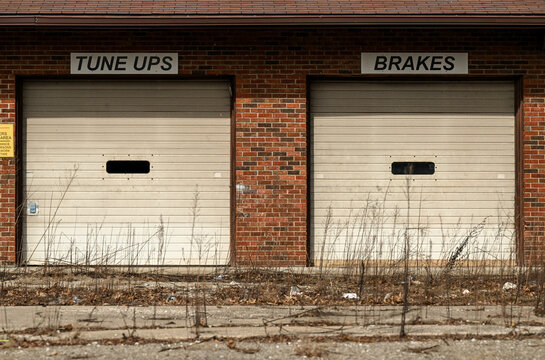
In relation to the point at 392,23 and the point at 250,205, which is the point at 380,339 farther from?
the point at 392,23

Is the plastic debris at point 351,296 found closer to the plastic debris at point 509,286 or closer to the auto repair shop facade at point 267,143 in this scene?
the plastic debris at point 509,286

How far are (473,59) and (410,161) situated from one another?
75.0 inches

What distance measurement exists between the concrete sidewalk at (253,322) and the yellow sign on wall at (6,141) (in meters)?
3.95

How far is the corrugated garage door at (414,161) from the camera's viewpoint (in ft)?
38.1

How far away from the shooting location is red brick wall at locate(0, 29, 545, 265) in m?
11.3

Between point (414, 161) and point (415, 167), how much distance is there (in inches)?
3.9

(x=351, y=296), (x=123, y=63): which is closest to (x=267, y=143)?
(x=123, y=63)

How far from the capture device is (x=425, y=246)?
38.4 feet

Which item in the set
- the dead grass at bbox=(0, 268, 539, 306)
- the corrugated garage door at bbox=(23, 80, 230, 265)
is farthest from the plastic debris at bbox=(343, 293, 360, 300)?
the corrugated garage door at bbox=(23, 80, 230, 265)

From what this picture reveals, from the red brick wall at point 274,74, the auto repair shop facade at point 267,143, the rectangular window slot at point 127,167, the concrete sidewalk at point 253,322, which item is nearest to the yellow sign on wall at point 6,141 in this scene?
the auto repair shop facade at point 267,143

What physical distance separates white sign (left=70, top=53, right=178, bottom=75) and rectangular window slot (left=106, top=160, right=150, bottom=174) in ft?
4.67

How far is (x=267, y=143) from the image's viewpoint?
11289mm

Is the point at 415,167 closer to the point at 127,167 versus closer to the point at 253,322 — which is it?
the point at 127,167

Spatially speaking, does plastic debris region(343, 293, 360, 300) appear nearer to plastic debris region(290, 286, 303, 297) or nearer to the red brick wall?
plastic debris region(290, 286, 303, 297)
